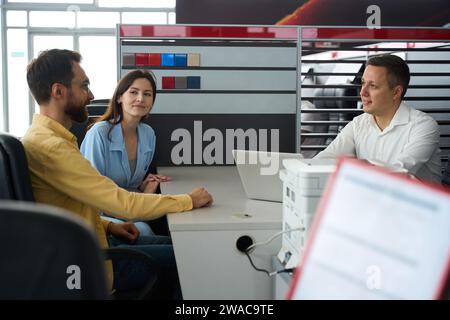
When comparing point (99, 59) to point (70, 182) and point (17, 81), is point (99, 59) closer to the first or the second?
point (17, 81)

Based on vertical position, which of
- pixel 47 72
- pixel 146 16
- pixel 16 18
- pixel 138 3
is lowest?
pixel 47 72

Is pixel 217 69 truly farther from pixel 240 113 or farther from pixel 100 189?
pixel 100 189

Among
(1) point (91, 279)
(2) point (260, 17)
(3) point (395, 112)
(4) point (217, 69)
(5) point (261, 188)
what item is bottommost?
(5) point (261, 188)

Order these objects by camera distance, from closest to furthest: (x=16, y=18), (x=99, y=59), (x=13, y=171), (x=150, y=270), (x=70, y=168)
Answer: (x=13, y=171)
(x=70, y=168)
(x=150, y=270)
(x=16, y=18)
(x=99, y=59)

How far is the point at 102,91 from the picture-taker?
8.91 m

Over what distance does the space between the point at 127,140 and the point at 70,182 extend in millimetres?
1149

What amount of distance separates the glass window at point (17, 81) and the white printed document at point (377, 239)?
28.1 ft

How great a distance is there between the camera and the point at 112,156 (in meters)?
2.73

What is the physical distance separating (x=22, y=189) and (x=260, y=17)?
434 centimetres

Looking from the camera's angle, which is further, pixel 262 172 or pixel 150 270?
pixel 262 172

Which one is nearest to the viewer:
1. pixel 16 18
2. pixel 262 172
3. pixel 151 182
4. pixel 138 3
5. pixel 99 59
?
pixel 262 172

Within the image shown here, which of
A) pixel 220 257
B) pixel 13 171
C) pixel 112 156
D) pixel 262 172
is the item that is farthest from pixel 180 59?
pixel 13 171
